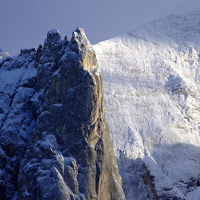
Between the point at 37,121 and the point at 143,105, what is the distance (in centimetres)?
1760

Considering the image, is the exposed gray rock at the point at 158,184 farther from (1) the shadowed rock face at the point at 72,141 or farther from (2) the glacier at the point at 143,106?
(1) the shadowed rock face at the point at 72,141

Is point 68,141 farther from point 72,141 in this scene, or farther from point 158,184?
point 158,184

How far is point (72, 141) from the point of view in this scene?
5709 centimetres

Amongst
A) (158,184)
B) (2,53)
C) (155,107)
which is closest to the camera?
(158,184)

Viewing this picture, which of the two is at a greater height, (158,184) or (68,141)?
(68,141)

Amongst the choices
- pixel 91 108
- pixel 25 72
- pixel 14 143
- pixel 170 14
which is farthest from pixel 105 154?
pixel 170 14

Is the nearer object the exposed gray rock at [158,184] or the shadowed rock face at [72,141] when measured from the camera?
the shadowed rock face at [72,141]

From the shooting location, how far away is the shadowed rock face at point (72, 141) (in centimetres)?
5588

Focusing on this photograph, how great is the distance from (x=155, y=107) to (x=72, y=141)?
18819 mm

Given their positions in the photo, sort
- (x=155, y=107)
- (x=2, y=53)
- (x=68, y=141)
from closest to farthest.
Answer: (x=68, y=141) → (x=155, y=107) → (x=2, y=53)

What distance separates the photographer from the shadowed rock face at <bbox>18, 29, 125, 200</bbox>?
183 feet

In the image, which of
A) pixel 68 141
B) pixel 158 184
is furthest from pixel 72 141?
pixel 158 184

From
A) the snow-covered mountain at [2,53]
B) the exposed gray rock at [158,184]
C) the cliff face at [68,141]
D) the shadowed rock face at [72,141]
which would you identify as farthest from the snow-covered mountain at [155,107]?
the snow-covered mountain at [2,53]

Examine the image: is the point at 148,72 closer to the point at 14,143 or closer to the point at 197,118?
the point at 197,118
